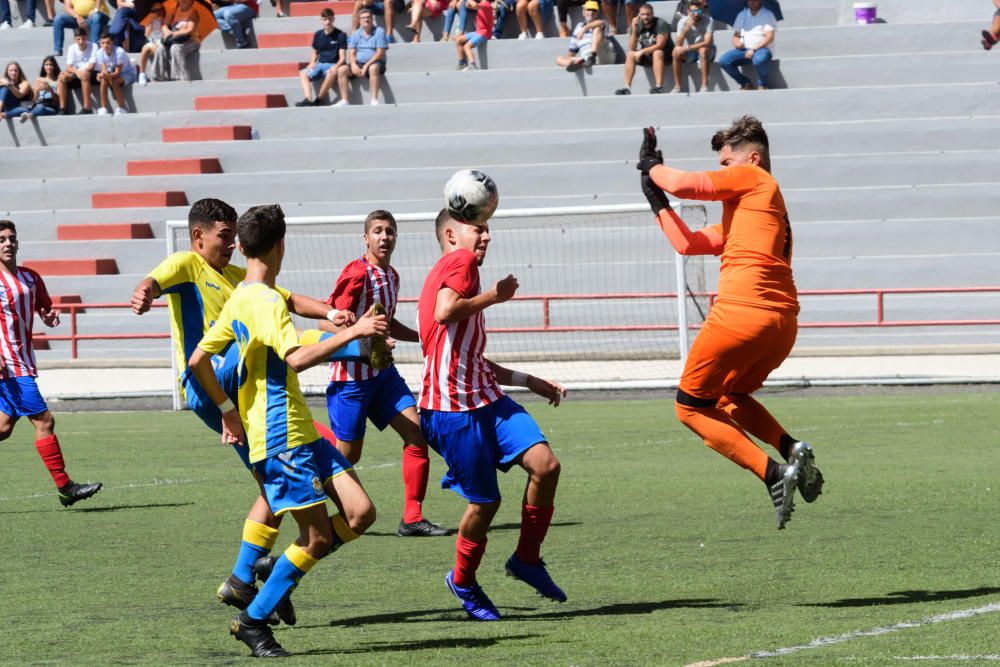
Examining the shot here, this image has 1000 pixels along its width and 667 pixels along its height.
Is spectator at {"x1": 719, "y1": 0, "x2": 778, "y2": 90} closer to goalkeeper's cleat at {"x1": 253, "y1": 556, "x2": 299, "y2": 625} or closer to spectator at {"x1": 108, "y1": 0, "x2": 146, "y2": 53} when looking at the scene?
spectator at {"x1": 108, "y1": 0, "x2": 146, "y2": 53}

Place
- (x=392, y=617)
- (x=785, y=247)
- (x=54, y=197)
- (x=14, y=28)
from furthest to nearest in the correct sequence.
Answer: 1. (x=14, y=28)
2. (x=54, y=197)
3. (x=785, y=247)
4. (x=392, y=617)


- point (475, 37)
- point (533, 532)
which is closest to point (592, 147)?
point (475, 37)

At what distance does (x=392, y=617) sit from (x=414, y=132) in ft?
71.3

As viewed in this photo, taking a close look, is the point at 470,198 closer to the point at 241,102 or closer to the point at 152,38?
the point at 241,102

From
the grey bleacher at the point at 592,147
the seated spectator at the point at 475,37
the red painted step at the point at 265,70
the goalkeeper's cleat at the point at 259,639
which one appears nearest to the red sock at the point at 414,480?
the goalkeeper's cleat at the point at 259,639

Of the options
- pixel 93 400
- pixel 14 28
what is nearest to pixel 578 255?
pixel 93 400

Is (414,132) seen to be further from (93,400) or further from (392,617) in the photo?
(392,617)

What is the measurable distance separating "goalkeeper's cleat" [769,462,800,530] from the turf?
1.15ft

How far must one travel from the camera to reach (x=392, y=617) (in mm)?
6801

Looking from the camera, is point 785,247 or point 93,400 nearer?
point 785,247

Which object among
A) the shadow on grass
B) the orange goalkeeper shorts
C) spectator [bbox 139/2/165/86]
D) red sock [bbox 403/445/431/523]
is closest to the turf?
→ the shadow on grass

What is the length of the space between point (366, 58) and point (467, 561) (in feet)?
74.4

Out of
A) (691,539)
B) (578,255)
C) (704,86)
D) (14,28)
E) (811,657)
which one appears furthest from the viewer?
(14,28)

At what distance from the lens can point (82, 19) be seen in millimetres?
31078
